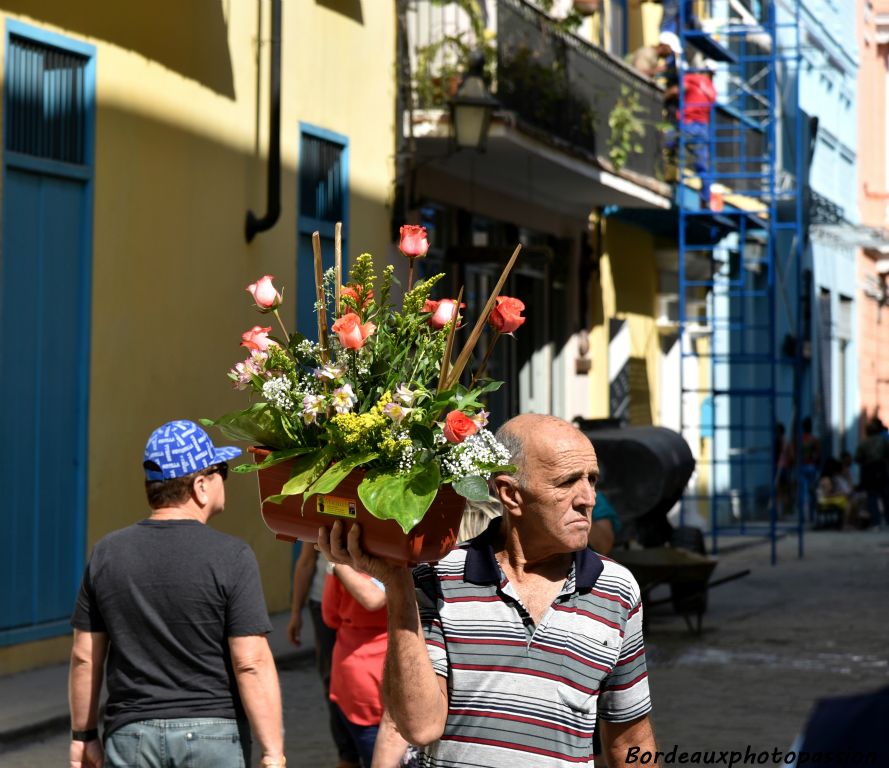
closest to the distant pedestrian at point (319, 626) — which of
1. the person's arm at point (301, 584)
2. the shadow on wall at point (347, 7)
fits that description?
the person's arm at point (301, 584)

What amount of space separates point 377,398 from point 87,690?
1724 millimetres

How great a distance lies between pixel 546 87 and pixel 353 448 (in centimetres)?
1493

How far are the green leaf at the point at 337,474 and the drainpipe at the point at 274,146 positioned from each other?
35.5 ft

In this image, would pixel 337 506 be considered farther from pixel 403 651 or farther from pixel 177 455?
pixel 177 455

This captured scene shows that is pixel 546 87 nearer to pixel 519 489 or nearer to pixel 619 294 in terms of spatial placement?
pixel 619 294

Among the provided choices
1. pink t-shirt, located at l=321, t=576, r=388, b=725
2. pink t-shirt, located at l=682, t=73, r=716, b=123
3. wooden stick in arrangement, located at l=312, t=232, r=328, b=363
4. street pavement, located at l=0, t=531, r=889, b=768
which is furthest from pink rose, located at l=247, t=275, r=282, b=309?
pink t-shirt, located at l=682, t=73, r=716, b=123

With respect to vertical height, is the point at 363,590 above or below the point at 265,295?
below

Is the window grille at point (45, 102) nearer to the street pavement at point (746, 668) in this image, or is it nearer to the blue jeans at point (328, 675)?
the street pavement at point (746, 668)

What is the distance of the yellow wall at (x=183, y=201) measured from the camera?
1216 cm

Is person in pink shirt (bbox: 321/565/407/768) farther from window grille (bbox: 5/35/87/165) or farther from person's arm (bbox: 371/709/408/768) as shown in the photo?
window grille (bbox: 5/35/87/165)

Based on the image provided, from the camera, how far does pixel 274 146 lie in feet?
47.3

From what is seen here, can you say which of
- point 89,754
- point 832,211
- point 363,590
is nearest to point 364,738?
point 363,590

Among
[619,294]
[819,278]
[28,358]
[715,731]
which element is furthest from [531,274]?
[819,278]

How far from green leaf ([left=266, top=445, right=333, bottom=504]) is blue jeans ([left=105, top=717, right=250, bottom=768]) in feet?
4.43
